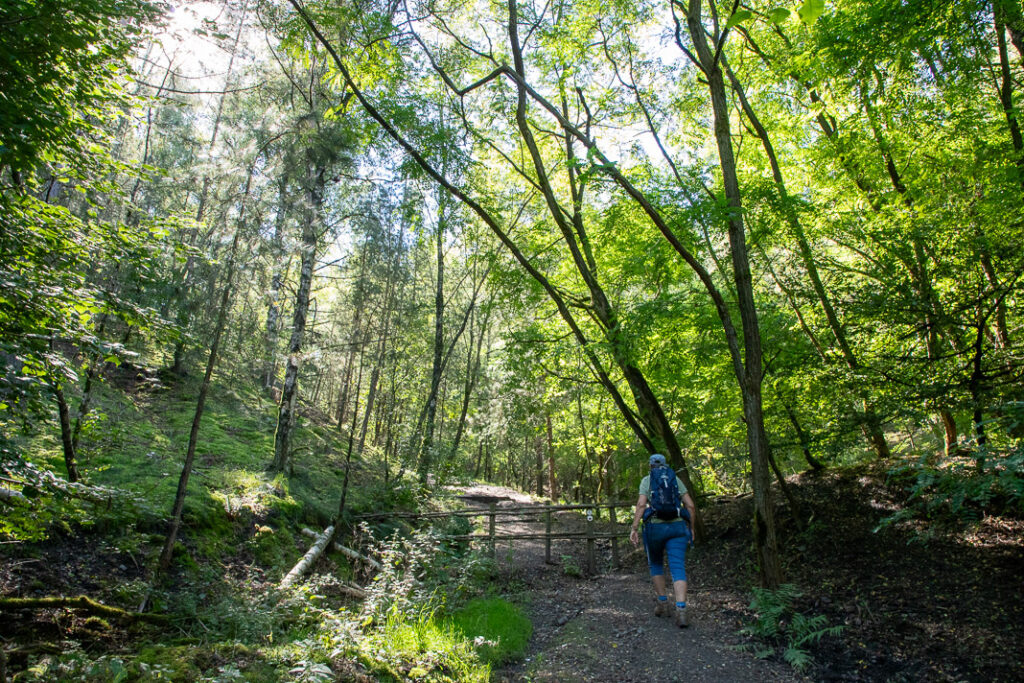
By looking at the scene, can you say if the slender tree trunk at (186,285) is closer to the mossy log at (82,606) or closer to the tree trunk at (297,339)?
the tree trunk at (297,339)

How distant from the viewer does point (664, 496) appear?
5.51 meters

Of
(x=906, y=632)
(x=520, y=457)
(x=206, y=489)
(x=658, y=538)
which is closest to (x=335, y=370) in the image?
(x=520, y=457)

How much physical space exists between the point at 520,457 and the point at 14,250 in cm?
3167

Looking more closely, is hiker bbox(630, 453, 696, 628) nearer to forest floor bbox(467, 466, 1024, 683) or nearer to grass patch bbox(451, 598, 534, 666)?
forest floor bbox(467, 466, 1024, 683)

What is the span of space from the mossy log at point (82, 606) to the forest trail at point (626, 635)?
3532 mm

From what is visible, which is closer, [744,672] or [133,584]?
[744,672]

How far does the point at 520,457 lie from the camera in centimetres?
3353

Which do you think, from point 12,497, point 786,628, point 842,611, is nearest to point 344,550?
point 12,497

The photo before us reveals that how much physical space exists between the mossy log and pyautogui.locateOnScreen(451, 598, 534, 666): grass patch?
3043 millimetres

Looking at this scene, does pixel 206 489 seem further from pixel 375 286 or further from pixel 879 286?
pixel 879 286

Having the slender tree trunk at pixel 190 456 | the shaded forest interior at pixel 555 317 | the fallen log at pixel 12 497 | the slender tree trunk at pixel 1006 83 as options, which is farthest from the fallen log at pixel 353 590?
the slender tree trunk at pixel 1006 83

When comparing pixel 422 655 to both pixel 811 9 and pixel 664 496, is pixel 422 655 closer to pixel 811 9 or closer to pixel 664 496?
pixel 664 496

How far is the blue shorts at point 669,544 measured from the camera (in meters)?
5.39

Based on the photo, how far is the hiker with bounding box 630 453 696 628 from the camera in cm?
548
